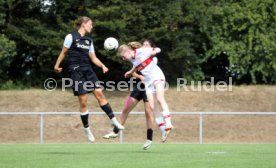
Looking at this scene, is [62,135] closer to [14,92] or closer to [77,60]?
[14,92]

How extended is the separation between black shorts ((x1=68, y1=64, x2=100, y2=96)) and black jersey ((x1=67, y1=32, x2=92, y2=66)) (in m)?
0.11

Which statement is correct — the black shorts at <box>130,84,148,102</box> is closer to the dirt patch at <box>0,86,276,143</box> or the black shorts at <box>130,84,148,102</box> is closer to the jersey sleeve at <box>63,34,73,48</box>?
the jersey sleeve at <box>63,34,73,48</box>

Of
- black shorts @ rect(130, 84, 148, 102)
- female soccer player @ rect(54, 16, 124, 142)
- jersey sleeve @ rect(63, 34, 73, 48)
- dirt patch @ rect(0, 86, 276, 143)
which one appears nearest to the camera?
jersey sleeve @ rect(63, 34, 73, 48)

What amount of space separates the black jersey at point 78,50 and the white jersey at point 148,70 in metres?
1.14

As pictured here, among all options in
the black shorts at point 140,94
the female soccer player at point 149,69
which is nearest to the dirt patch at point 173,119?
the black shorts at point 140,94

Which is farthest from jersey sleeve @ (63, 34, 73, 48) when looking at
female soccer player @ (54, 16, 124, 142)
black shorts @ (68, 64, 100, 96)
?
black shorts @ (68, 64, 100, 96)

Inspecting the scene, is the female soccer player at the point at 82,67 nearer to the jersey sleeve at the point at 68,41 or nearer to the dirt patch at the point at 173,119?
the jersey sleeve at the point at 68,41

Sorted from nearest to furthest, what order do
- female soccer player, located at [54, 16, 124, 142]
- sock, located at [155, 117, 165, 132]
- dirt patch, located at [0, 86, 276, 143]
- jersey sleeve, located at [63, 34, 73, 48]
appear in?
jersey sleeve, located at [63, 34, 73, 48], female soccer player, located at [54, 16, 124, 142], sock, located at [155, 117, 165, 132], dirt patch, located at [0, 86, 276, 143]

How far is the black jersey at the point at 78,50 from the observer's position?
13.3 metres

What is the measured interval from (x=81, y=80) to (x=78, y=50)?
616 millimetres

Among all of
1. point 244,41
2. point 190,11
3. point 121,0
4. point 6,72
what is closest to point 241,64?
point 244,41

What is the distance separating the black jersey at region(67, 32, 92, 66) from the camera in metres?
13.3

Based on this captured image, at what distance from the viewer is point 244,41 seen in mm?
36938

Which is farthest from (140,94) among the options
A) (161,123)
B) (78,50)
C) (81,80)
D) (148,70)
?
(78,50)
